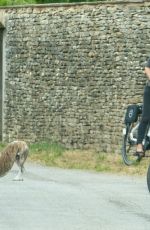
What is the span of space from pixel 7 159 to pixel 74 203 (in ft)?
9.26

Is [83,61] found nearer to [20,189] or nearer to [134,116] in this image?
[134,116]

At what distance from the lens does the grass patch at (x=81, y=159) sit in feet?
58.0

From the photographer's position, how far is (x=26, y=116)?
24.5 metres

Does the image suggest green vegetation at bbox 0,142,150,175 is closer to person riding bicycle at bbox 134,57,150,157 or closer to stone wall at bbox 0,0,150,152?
stone wall at bbox 0,0,150,152

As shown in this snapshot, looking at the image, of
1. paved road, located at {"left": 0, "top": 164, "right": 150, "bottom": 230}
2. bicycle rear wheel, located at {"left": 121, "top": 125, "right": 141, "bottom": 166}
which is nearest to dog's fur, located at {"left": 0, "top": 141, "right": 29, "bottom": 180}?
paved road, located at {"left": 0, "top": 164, "right": 150, "bottom": 230}

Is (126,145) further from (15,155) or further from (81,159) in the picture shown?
(15,155)

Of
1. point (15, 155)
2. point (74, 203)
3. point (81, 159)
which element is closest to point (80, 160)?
point (81, 159)

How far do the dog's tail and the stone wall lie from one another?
5906mm

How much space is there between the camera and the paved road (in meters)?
10.8

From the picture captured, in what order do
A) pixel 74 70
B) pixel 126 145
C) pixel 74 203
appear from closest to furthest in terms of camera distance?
pixel 74 203, pixel 126 145, pixel 74 70

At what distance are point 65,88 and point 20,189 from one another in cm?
933

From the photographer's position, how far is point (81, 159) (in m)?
20.1

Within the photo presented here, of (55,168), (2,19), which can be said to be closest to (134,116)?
(55,168)

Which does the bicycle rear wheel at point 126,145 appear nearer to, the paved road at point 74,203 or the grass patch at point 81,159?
the grass patch at point 81,159
